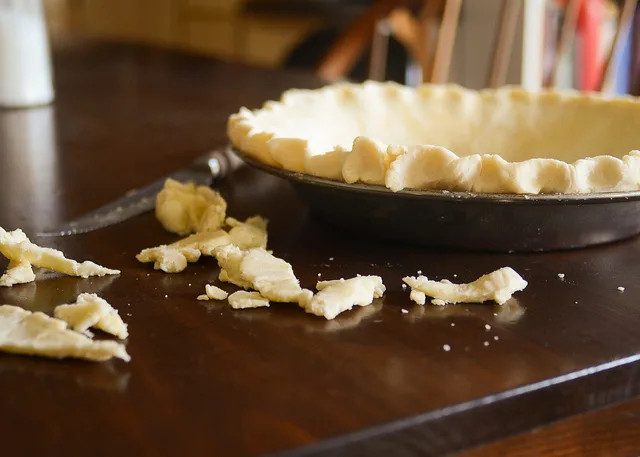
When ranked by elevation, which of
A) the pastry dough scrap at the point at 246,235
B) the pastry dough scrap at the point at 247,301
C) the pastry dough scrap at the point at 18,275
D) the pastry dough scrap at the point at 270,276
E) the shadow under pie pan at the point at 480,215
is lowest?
the pastry dough scrap at the point at 246,235

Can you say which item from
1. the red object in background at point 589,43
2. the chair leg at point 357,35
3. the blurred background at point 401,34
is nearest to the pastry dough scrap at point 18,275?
the blurred background at point 401,34

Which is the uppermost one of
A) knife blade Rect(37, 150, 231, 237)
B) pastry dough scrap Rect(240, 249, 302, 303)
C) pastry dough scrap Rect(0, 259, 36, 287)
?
pastry dough scrap Rect(240, 249, 302, 303)

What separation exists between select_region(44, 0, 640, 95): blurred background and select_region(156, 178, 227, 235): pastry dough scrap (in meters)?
1.14

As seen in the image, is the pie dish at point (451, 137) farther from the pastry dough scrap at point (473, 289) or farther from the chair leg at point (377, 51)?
the chair leg at point (377, 51)

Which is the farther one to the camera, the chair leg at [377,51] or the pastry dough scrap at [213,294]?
the chair leg at [377,51]

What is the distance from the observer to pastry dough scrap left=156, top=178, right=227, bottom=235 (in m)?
0.75

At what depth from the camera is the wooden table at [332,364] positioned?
41cm

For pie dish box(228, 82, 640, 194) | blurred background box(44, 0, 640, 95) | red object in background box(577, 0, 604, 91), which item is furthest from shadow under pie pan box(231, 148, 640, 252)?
red object in background box(577, 0, 604, 91)

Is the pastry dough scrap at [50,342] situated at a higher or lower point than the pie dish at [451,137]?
lower

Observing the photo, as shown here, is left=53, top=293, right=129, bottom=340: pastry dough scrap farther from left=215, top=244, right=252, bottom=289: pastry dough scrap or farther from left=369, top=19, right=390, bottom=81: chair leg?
left=369, top=19, right=390, bottom=81: chair leg

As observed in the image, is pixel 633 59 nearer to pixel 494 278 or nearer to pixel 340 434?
pixel 494 278

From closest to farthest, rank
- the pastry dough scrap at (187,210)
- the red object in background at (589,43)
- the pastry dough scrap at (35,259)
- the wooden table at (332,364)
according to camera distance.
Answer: the wooden table at (332,364)
the pastry dough scrap at (35,259)
the pastry dough scrap at (187,210)
the red object in background at (589,43)

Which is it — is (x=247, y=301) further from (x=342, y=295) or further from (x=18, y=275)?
(x=18, y=275)

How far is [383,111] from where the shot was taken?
0.95 metres
